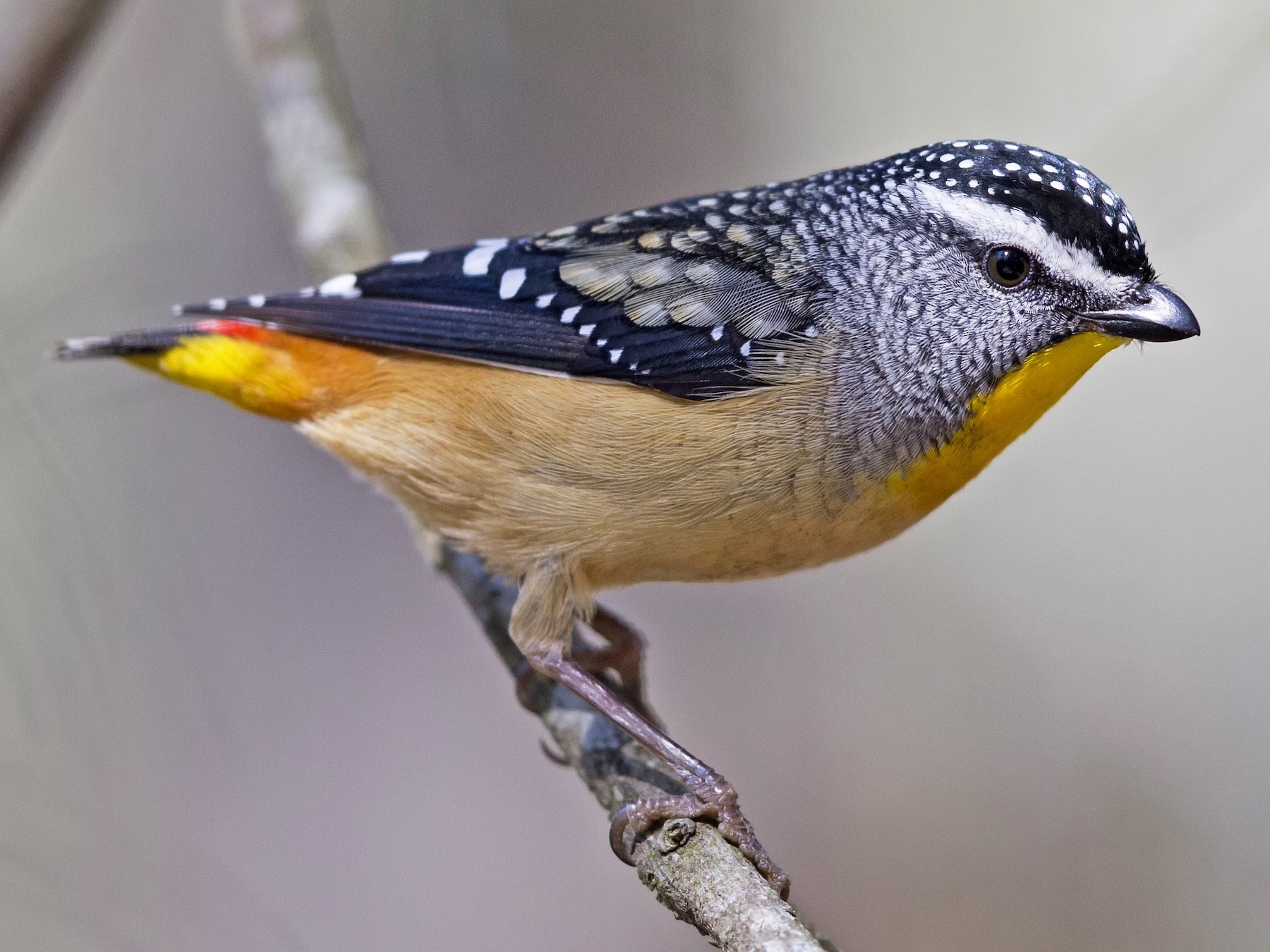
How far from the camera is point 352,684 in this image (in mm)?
7027

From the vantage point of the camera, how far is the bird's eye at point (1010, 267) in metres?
3.59

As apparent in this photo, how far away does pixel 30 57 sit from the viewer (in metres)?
3.96

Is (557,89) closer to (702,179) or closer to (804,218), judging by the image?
(702,179)

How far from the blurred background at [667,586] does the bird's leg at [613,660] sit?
5.08 ft

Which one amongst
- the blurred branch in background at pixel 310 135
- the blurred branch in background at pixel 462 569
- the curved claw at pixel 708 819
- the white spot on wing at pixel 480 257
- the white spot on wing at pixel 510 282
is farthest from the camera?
the blurred branch in background at pixel 310 135

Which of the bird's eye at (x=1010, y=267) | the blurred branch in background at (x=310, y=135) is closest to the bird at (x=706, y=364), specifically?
the bird's eye at (x=1010, y=267)

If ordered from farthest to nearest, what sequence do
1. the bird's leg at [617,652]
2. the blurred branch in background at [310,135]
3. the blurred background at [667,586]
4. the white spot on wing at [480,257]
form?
the blurred background at [667,586], the blurred branch in background at [310,135], the bird's leg at [617,652], the white spot on wing at [480,257]

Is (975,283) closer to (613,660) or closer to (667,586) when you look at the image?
(613,660)

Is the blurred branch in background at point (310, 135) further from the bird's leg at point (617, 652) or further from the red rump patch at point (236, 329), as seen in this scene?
the bird's leg at point (617, 652)

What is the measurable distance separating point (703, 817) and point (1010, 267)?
198 cm

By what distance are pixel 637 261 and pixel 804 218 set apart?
62 centimetres

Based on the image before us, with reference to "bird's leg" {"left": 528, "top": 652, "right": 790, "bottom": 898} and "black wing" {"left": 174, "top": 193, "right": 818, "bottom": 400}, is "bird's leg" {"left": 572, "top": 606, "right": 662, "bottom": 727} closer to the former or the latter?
"bird's leg" {"left": 528, "top": 652, "right": 790, "bottom": 898}

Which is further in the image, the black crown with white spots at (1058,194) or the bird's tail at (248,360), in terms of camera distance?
the bird's tail at (248,360)

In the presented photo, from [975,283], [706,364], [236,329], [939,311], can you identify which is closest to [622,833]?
[706,364]
